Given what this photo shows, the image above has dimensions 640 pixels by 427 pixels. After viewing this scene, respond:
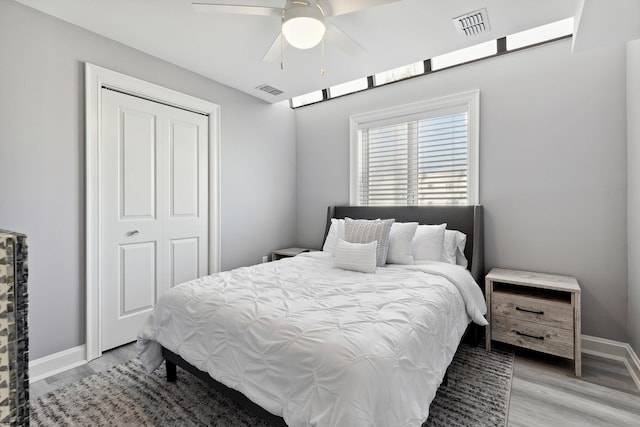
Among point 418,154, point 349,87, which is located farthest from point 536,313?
point 349,87

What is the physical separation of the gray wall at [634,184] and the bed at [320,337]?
1061mm

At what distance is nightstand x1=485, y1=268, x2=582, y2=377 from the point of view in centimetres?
222

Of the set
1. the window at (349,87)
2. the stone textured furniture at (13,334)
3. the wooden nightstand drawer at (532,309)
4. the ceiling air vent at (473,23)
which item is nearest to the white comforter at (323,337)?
the wooden nightstand drawer at (532,309)

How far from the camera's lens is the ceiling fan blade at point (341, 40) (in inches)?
81.4

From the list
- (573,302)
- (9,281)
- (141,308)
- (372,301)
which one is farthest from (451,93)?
(141,308)

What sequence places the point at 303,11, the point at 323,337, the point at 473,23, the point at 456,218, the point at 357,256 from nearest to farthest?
1. the point at 323,337
2. the point at 303,11
3. the point at 473,23
4. the point at 357,256
5. the point at 456,218

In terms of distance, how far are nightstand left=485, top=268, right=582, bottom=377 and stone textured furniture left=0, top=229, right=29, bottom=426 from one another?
9.63ft

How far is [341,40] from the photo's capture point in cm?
220

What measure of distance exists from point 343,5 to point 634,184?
97.7 inches

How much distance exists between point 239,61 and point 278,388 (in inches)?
114

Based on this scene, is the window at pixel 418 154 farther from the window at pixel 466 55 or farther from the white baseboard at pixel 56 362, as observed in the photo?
the white baseboard at pixel 56 362

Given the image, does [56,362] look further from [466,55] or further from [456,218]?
[466,55]

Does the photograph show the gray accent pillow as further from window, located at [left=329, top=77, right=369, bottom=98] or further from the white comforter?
window, located at [left=329, top=77, right=369, bottom=98]

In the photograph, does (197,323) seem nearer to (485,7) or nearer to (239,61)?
(239,61)
